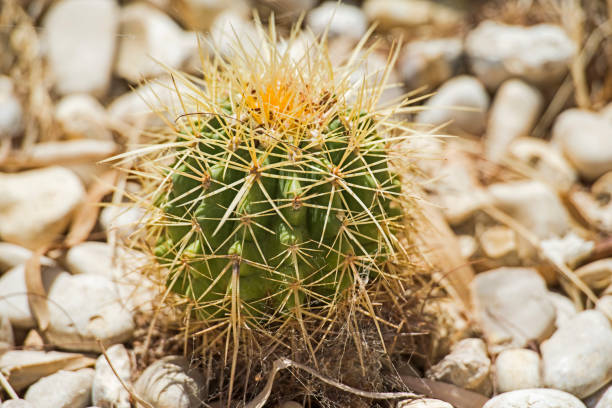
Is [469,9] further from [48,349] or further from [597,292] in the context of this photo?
[48,349]

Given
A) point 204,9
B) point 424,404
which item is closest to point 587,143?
point 424,404

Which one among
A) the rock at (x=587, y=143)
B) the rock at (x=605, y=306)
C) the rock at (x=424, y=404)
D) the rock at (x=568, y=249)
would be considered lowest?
the rock at (x=424, y=404)

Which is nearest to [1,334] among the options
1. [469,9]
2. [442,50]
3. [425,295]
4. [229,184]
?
[229,184]

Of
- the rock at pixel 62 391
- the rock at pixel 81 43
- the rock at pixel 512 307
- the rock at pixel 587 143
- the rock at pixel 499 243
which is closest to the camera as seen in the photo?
the rock at pixel 62 391

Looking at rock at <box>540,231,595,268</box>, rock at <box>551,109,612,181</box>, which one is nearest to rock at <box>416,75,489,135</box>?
rock at <box>551,109,612,181</box>

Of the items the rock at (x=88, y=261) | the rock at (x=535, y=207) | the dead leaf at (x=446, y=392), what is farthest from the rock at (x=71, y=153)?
the rock at (x=535, y=207)

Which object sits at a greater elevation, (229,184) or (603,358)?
(229,184)

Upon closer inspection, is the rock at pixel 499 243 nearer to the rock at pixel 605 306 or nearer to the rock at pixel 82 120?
the rock at pixel 605 306
